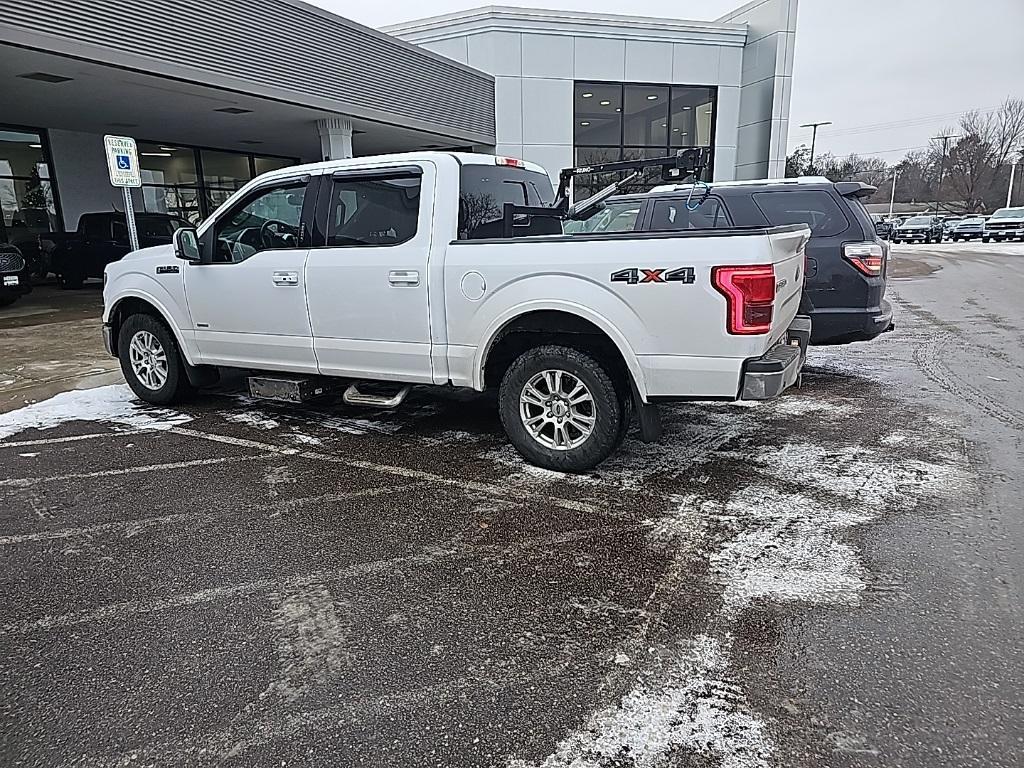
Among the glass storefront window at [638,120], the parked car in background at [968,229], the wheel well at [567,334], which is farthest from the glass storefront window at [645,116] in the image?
the parked car in background at [968,229]

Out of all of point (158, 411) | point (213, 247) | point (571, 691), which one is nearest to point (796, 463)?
point (571, 691)

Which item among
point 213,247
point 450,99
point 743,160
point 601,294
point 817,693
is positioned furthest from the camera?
point 743,160

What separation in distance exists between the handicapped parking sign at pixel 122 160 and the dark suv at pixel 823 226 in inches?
241

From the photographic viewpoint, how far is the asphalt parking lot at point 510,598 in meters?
2.30

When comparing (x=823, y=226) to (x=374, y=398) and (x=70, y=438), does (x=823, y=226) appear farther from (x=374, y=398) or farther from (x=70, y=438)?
(x=70, y=438)

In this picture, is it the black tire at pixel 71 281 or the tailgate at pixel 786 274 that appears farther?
the black tire at pixel 71 281

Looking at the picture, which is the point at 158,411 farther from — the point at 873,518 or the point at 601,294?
the point at 873,518

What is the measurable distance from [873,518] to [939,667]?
4.67 ft

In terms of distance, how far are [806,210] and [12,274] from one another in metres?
14.1

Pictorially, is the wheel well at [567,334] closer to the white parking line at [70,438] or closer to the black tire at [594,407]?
the black tire at [594,407]

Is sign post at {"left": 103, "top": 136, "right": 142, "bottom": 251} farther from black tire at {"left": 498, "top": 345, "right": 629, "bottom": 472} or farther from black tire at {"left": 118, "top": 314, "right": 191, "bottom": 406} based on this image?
black tire at {"left": 498, "top": 345, "right": 629, "bottom": 472}

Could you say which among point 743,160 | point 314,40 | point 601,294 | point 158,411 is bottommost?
point 158,411

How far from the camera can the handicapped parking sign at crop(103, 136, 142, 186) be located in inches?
324

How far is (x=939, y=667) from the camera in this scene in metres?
2.58
